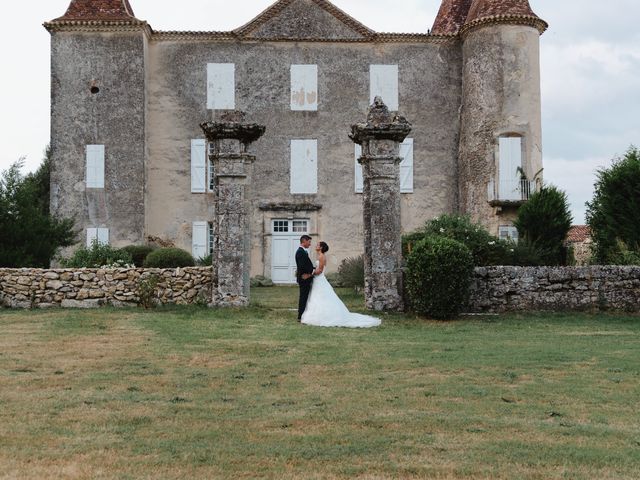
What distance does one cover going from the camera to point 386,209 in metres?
12.5

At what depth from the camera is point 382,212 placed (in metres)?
12.5

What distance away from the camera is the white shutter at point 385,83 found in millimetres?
26266

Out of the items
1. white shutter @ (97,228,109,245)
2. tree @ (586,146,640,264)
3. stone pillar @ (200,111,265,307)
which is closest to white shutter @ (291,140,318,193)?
white shutter @ (97,228,109,245)

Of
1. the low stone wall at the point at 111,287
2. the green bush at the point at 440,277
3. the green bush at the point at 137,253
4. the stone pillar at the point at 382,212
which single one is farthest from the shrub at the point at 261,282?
the green bush at the point at 440,277

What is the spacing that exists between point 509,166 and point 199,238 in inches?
409

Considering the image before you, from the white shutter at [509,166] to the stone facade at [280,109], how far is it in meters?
0.27

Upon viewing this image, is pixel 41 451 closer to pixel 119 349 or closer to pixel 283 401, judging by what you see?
pixel 283 401

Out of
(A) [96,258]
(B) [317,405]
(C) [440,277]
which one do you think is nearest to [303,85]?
(A) [96,258]

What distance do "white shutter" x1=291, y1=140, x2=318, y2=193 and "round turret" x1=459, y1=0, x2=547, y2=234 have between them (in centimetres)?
532

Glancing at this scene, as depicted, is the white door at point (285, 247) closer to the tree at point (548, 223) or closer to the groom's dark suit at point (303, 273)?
the tree at point (548, 223)

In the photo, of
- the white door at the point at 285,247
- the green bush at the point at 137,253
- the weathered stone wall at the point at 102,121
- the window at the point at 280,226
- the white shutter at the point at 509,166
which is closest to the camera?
the green bush at the point at 137,253

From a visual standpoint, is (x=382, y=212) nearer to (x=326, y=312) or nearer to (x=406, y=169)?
(x=326, y=312)

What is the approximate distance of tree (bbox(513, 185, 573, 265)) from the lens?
58.9ft

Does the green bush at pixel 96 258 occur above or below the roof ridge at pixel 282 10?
below
